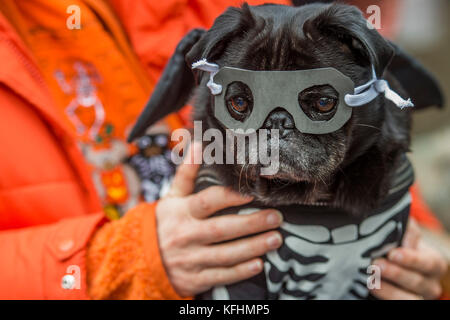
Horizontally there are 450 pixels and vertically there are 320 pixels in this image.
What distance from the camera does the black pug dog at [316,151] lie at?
79 centimetres

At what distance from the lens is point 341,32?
79 centimetres

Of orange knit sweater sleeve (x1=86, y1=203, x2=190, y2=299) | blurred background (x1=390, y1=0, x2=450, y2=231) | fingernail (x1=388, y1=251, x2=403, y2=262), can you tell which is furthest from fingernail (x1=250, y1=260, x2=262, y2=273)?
blurred background (x1=390, y1=0, x2=450, y2=231)

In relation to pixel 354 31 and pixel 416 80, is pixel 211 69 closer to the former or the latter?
pixel 354 31

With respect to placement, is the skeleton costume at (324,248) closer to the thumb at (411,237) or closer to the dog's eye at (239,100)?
the thumb at (411,237)

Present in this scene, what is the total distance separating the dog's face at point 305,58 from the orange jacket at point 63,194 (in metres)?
0.10

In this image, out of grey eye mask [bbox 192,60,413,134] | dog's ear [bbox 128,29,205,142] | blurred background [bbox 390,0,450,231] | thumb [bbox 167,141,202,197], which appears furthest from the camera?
blurred background [bbox 390,0,450,231]

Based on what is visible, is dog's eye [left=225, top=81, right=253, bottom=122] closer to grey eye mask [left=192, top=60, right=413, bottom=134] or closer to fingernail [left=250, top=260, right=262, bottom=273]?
grey eye mask [left=192, top=60, right=413, bottom=134]

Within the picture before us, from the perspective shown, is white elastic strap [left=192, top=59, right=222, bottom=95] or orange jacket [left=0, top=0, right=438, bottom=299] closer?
white elastic strap [left=192, top=59, right=222, bottom=95]

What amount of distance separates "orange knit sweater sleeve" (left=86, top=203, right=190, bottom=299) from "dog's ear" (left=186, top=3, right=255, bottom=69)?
394 mm

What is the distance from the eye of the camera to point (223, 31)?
0.79 metres

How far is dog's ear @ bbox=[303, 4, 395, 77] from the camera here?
75cm

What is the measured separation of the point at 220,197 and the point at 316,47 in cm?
36

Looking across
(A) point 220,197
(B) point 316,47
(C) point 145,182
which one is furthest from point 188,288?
(B) point 316,47

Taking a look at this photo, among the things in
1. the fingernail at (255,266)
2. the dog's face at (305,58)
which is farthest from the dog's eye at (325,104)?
the fingernail at (255,266)
